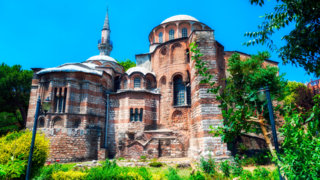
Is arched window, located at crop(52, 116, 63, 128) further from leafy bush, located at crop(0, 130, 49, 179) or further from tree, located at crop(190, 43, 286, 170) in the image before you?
tree, located at crop(190, 43, 286, 170)

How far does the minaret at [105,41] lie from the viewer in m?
31.7

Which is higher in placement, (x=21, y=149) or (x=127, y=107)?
(x=127, y=107)

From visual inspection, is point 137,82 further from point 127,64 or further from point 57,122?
point 127,64

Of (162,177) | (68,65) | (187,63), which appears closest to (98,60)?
(68,65)

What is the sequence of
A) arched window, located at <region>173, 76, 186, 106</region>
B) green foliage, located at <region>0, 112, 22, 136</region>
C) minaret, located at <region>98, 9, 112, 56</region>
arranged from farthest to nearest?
1. minaret, located at <region>98, 9, 112, 56</region>
2. green foliage, located at <region>0, 112, 22, 136</region>
3. arched window, located at <region>173, 76, 186, 106</region>

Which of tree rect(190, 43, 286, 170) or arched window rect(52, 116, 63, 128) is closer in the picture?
tree rect(190, 43, 286, 170)

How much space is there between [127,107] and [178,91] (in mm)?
4783

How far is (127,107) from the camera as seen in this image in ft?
60.1

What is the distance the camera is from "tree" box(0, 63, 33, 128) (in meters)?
24.3

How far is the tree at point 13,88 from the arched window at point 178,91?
1913cm

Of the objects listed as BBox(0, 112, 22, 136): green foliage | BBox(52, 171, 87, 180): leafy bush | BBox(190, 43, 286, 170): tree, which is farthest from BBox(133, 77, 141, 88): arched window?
BBox(0, 112, 22, 136): green foliage

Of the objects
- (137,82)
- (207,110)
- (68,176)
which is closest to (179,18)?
(137,82)

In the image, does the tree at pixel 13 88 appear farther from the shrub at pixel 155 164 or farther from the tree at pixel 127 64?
the shrub at pixel 155 164

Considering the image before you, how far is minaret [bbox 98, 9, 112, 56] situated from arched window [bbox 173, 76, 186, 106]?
55.7ft
